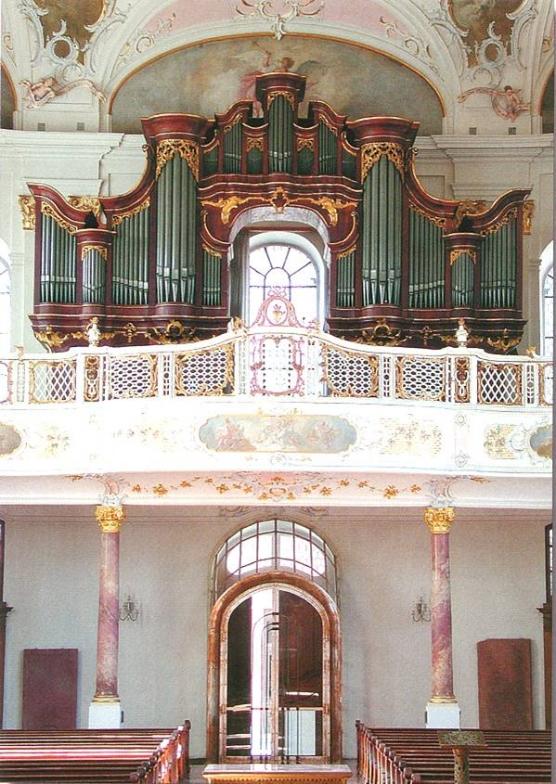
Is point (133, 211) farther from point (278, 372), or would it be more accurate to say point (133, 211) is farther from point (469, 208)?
point (469, 208)

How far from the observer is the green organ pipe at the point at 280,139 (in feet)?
80.7

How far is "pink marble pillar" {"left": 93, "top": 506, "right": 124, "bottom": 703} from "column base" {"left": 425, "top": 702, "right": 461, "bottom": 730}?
4.71 meters

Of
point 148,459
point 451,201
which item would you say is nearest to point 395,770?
point 148,459

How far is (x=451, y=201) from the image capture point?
24.9m

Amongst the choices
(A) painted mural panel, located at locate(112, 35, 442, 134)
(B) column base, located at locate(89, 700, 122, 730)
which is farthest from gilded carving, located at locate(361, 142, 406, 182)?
(B) column base, located at locate(89, 700, 122, 730)

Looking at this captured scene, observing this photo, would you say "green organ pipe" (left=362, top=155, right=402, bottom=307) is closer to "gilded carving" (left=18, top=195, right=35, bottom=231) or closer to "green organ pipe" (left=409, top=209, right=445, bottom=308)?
"green organ pipe" (left=409, top=209, right=445, bottom=308)

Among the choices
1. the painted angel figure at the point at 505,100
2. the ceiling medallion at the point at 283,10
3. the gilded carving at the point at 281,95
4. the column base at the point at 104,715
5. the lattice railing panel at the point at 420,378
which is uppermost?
the ceiling medallion at the point at 283,10

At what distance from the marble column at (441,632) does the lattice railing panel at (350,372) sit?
247 cm

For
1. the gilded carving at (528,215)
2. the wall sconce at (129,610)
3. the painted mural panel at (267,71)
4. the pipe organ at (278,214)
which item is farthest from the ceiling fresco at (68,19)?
the wall sconce at (129,610)

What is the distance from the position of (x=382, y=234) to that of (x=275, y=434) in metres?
4.86

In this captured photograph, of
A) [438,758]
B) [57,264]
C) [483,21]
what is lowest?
[438,758]

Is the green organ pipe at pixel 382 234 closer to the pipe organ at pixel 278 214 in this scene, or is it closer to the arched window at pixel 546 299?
the pipe organ at pixel 278 214

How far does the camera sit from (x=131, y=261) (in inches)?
959

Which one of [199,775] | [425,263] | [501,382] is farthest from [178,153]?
[199,775]
